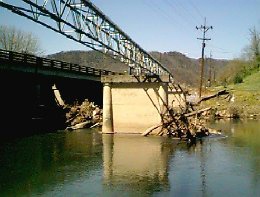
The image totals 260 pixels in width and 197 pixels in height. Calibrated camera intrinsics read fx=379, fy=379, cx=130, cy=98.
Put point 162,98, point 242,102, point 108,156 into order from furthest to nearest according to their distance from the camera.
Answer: point 242,102, point 162,98, point 108,156

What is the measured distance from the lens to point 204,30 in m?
55.7

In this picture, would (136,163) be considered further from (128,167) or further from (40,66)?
(40,66)

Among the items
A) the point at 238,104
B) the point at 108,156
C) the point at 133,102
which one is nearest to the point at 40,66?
the point at 133,102

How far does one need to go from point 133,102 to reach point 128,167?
1405 centimetres

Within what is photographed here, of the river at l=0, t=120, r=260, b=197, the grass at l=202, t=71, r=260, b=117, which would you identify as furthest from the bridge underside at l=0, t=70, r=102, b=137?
the grass at l=202, t=71, r=260, b=117

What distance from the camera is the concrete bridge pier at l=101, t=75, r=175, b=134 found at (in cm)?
3375

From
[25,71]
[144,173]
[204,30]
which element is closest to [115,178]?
[144,173]

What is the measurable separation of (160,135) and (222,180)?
15.5m

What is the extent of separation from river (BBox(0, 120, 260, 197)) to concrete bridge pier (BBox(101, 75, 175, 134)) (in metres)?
2.76

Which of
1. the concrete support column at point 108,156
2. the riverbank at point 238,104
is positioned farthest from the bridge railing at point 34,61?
the riverbank at point 238,104

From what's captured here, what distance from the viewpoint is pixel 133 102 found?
114 ft

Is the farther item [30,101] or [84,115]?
[84,115]

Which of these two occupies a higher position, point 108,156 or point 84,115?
point 84,115

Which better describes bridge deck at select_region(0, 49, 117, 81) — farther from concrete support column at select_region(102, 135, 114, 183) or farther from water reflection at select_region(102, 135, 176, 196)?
water reflection at select_region(102, 135, 176, 196)
